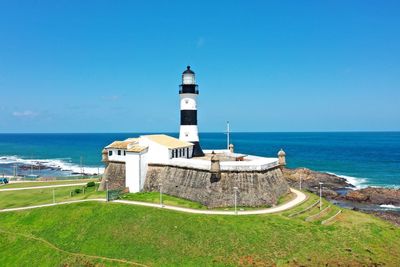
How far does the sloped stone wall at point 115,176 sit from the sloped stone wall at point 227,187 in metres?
7.36

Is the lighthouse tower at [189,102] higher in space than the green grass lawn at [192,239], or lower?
higher

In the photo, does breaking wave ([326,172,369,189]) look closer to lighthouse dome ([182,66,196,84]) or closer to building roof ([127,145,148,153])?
lighthouse dome ([182,66,196,84])

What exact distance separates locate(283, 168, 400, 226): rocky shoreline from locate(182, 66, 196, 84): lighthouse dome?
2027cm

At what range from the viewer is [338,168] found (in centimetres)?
8850

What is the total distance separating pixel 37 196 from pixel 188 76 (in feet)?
80.7

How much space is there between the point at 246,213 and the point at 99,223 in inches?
537

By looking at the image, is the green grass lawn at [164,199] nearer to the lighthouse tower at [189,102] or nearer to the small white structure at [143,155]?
the small white structure at [143,155]

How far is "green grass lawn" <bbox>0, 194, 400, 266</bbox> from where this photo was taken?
26250 millimetres

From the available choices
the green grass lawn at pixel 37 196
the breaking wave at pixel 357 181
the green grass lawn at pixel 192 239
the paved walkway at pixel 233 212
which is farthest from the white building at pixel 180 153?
the breaking wave at pixel 357 181

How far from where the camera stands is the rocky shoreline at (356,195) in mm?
45969

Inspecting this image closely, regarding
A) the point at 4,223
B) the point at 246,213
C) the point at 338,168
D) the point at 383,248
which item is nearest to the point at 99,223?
the point at 4,223

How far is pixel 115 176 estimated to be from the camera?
43.7m

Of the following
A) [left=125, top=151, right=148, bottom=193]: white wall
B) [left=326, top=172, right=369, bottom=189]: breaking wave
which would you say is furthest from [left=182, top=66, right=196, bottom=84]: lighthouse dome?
[left=326, top=172, right=369, bottom=189]: breaking wave

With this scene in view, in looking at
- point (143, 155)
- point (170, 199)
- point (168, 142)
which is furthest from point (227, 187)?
point (168, 142)
